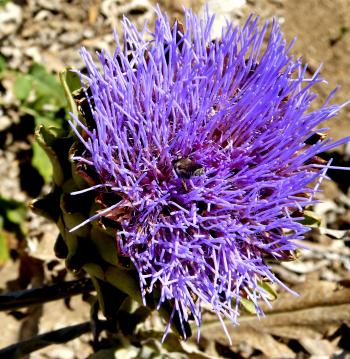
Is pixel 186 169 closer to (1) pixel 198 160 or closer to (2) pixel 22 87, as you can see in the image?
(1) pixel 198 160

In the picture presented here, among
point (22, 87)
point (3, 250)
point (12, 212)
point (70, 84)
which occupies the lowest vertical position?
point (3, 250)

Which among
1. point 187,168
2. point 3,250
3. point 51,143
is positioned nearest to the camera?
point 187,168

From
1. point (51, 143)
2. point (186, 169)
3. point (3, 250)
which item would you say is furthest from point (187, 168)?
point (3, 250)

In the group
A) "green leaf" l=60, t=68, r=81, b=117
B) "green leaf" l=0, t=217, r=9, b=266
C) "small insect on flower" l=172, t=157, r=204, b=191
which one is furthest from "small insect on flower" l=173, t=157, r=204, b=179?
"green leaf" l=0, t=217, r=9, b=266

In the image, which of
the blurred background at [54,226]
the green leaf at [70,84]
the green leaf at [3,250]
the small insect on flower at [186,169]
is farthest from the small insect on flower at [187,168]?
the green leaf at [3,250]

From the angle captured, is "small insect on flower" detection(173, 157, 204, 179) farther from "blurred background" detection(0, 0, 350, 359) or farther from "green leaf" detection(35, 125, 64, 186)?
"blurred background" detection(0, 0, 350, 359)

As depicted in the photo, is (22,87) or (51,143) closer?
(51,143)

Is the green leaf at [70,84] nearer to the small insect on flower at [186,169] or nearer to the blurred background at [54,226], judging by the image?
the small insect on flower at [186,169]

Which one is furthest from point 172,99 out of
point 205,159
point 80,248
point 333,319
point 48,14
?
point 48,14

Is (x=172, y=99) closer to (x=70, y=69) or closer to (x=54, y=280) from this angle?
(x=70, y=69)
